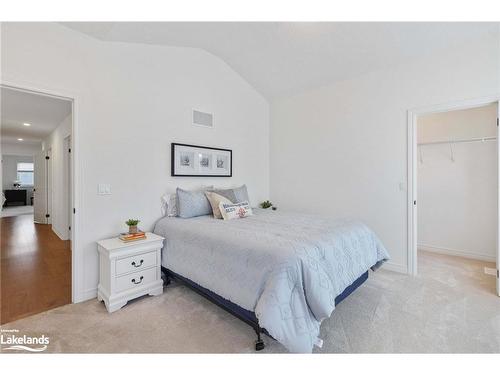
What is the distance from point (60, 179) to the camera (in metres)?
4.62

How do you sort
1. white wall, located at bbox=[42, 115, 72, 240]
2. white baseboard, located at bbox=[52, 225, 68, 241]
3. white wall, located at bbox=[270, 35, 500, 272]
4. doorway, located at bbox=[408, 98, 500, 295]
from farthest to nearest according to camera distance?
white baseboard, located at bbox=[52, 225, 68, 241] < white wall, located at bbox=[42, 115, 72, 240] < doorway, located at bbox=[408, 98, 500, 295] < white wall, located at bbox=[270, 35, 500, 272]

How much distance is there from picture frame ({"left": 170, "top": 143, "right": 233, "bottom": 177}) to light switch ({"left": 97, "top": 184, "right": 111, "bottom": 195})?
739 mm

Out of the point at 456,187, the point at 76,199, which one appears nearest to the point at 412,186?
the point at 456,187

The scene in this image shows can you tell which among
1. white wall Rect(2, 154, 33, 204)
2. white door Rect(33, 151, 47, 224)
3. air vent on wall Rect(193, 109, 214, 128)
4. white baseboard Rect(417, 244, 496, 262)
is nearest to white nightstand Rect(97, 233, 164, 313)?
air vent on wall Rect(193, 109, 214, 128)

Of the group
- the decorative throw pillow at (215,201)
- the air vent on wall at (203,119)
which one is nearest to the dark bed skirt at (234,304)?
the decorative throw pillow at (215,201)

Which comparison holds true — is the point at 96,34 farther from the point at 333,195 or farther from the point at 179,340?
the point at 333,195

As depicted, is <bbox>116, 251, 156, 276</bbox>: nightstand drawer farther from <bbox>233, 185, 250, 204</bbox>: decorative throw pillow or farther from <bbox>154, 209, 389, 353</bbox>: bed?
<bbox>233, 185, 250, 204</bbox>: decorative throw pillow

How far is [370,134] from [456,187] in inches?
63.8

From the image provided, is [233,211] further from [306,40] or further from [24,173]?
[24,173]

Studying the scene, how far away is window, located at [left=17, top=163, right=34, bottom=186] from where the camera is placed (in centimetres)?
1000

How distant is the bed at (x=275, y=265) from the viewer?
4.83 ft

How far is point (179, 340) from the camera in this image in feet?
5.58

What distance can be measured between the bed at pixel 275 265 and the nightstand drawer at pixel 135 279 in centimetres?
18

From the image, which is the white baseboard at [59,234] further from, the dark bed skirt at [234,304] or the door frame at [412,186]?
the door frame at [412,186]
